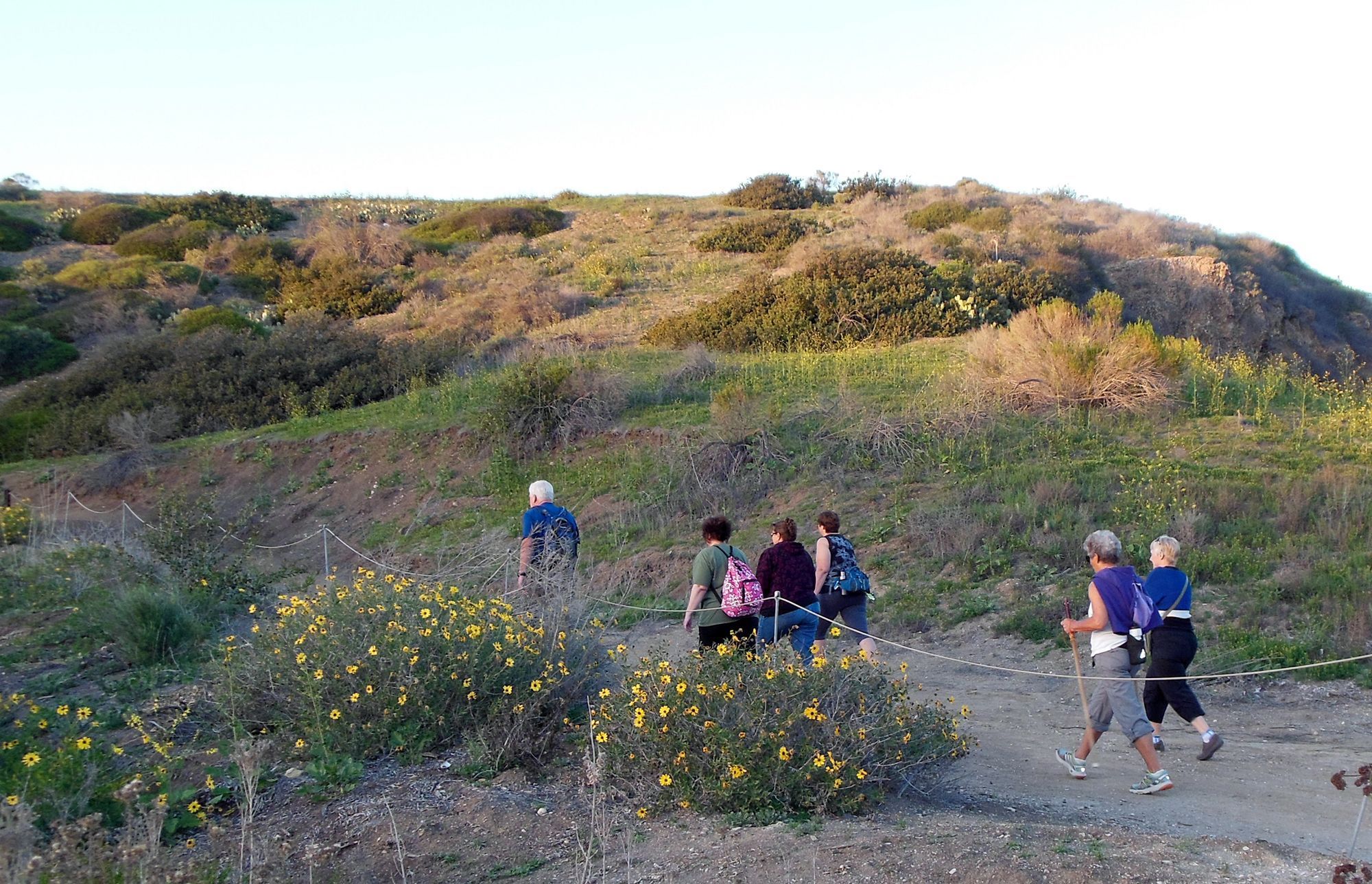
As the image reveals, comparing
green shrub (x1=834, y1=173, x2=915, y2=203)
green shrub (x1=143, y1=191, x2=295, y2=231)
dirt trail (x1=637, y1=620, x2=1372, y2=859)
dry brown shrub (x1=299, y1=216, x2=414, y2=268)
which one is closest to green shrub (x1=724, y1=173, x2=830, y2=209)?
green shrub (x1=834, y1=173, x2=915, y2=203)

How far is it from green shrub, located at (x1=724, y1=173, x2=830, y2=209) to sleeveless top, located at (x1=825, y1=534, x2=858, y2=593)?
30496 mm

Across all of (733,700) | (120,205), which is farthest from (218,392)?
(120,205)

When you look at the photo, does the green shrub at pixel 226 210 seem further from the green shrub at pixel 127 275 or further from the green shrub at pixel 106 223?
the green shrub at pixel 127 275

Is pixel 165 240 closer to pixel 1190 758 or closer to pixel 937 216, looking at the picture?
pixel 937 216

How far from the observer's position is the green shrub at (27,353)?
26141 mm

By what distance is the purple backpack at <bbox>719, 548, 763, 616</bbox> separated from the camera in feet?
23.8

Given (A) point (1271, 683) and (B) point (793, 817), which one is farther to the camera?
(A) point (1271, 683)

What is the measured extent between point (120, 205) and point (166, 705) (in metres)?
40.6

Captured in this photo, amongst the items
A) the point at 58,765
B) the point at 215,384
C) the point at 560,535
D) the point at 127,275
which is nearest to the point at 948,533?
the point at 560,535

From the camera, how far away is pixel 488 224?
37969 millimetres

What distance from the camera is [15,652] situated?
359 inches

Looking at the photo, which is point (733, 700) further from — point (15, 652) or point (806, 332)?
point (806, 332)

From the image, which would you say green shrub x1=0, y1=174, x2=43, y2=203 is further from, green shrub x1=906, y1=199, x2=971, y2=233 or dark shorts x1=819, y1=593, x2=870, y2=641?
dark shorts x1=819, y1=593, x2=870, y2=641

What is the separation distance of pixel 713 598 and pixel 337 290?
88.4ft
